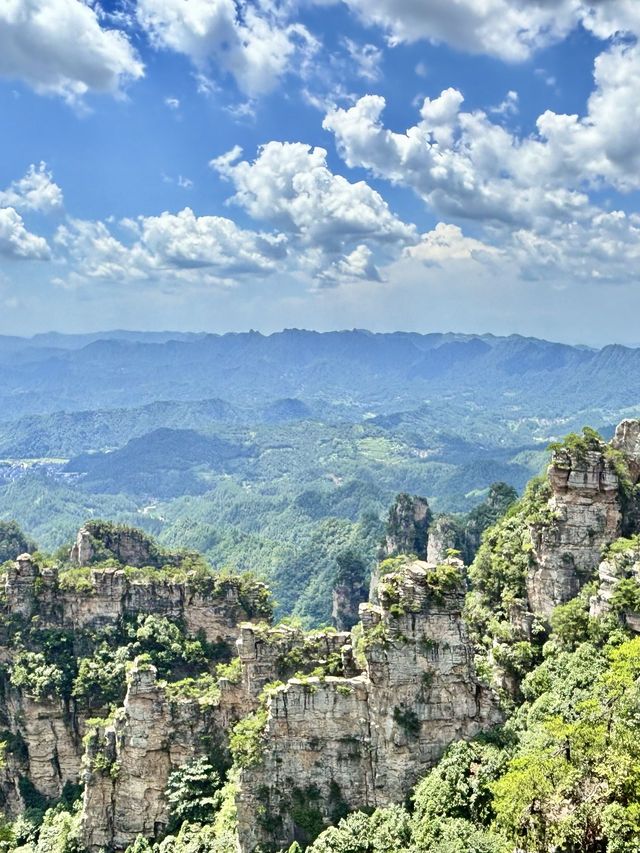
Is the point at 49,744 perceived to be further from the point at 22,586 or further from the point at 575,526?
the point at 575,526

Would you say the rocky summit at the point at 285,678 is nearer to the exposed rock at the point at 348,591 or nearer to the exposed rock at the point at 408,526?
the exposed rock at the point at 408,526

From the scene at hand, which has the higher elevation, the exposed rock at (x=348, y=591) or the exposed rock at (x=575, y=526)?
the exposed rock at (x=575, y=526)

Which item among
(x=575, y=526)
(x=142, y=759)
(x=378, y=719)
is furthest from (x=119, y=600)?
(x=575, y=526)

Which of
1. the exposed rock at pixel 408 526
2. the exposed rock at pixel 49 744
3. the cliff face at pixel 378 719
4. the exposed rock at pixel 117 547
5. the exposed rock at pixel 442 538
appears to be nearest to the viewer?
the cliff face at pixel 378 719

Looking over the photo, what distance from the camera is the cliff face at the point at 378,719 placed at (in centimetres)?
2680

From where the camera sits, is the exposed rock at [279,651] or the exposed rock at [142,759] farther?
the exposed rock at [142,759]

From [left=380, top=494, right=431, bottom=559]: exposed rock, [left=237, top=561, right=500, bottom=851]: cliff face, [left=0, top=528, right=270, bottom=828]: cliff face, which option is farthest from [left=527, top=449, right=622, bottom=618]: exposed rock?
[left=380, top=494, right=431, bottom=559]: exposed rock

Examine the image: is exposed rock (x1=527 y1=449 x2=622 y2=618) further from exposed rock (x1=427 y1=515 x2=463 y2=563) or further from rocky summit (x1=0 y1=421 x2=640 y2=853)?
exposed rock (x1=427 y1=515 x2=463 y2=563)

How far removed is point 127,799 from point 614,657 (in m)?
22.3

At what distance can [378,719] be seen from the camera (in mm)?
26938

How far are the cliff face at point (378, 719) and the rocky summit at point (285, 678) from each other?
0.06 metres

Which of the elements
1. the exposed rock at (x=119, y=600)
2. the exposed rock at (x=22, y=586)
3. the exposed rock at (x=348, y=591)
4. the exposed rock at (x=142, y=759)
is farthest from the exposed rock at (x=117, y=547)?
the exposed rock at (x=348, y=591)

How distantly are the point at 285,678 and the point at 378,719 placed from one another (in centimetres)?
588

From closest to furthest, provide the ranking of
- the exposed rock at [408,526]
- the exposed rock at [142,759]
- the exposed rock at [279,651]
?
1. the exposed rock at [279,651]
2. the exposed rock at [142,759]
3. the exposed rock at [408,526]
